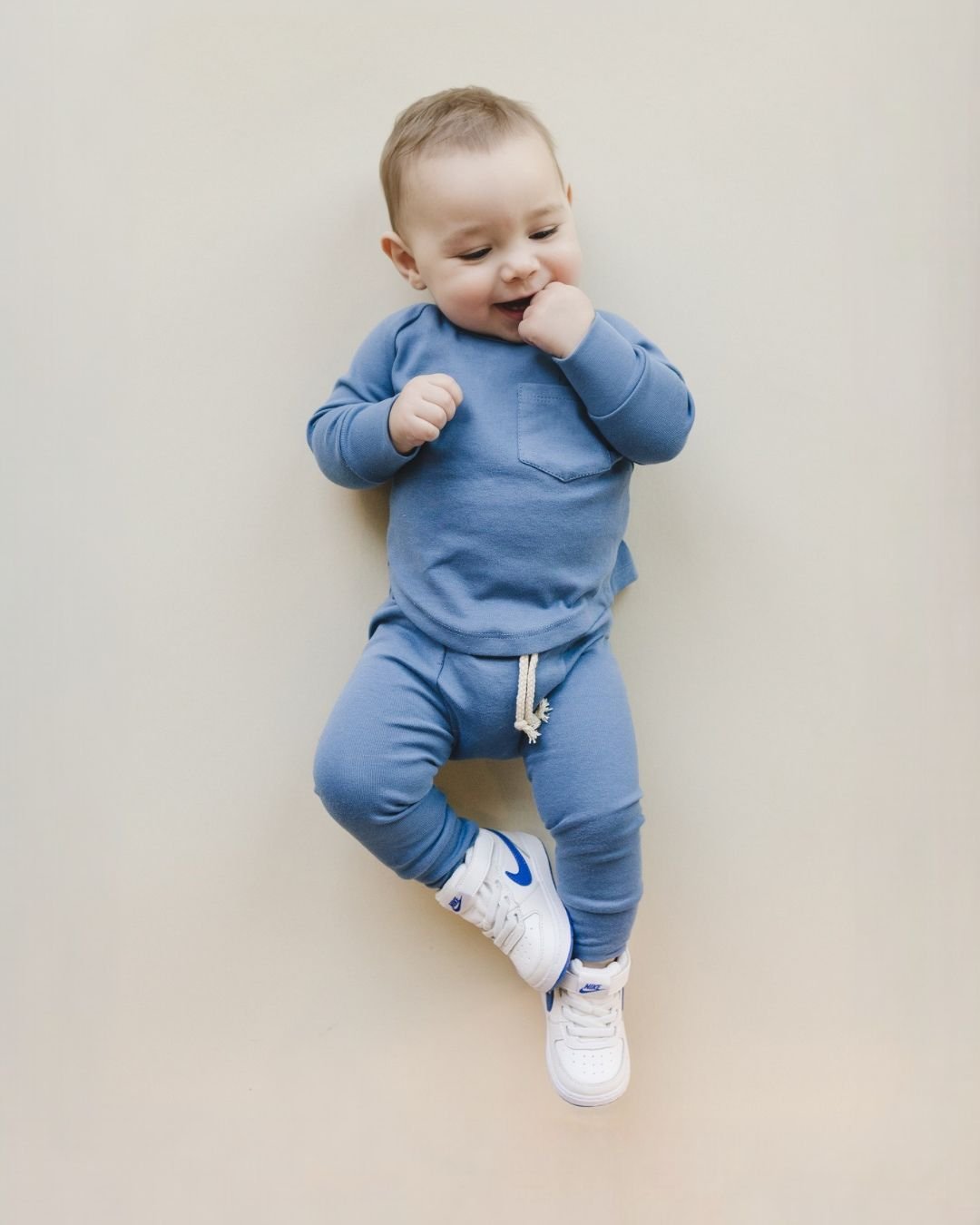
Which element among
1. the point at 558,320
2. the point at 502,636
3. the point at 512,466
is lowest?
the point at 502,636

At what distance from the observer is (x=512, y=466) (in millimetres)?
780

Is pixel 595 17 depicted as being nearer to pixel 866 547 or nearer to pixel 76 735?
pixel 866 547

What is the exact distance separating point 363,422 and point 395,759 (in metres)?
0.28

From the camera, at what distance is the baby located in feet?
2.51

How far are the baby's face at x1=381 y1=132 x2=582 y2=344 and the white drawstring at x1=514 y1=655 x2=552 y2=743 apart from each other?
28cm

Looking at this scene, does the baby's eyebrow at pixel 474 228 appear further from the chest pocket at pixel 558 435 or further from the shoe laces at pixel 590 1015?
the shoe laces at pixel 590 1015

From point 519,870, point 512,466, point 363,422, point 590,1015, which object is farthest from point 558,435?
point 590,1015

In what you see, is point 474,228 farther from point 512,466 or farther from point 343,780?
point 343,780

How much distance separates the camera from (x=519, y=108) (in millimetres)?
790

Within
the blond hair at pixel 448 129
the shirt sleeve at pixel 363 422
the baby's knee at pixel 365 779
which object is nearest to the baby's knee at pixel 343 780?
the baby's knee at pixel 365 779

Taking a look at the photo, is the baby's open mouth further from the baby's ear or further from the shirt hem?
the shirt hem

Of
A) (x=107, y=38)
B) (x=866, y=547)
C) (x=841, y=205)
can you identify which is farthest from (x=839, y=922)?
(x=107, y=38)

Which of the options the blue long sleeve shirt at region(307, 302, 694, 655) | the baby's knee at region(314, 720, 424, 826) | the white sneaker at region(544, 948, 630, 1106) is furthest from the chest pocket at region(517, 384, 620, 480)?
the white sneaker at region(544, 948, 630, 1106)

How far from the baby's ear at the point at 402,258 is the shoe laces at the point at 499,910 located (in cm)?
53
